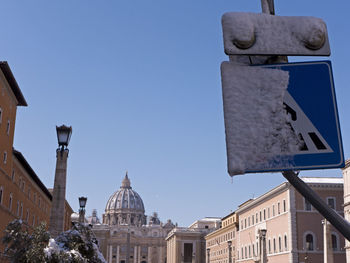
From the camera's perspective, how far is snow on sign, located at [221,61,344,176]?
2469mm

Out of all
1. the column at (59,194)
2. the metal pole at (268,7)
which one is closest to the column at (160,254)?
the column at (59,194)

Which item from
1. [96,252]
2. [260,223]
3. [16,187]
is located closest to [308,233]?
[260,223]

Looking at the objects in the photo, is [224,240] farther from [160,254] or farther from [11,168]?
[160,254]

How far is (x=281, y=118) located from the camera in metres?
2.53

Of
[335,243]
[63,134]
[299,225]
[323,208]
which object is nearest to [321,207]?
[323,208]

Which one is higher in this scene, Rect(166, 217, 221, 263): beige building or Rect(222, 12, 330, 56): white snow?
Rect(166, 217, 221, 263): beige building

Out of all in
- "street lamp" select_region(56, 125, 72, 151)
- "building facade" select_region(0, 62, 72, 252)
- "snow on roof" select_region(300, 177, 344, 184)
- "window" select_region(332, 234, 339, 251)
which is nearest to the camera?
"street lamp" select_region(56, 125, 72, 151)

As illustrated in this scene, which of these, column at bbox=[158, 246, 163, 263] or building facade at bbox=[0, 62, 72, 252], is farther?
column at bbox=[158, 246, 163, 263]

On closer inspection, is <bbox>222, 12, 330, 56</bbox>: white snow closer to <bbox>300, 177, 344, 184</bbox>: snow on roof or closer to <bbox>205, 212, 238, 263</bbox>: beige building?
<bbox>300, 177, 344, 184</bbox>: snow on roof

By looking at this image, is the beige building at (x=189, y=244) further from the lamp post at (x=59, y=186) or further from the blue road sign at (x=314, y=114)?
the blue road sign at (x=314, y=114)

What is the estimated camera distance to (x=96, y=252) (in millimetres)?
14352

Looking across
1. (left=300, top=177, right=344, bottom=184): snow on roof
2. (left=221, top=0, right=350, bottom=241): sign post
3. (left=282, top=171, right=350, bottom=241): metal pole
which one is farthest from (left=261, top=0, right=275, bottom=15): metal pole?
(left=300, top=177, right=344, bottom=184): snow on roof

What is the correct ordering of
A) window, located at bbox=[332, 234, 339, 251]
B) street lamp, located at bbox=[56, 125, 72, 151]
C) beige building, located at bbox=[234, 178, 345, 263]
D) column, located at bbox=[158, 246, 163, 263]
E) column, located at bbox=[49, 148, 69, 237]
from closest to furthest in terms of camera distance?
street lamp, located at bbox=[56, 125, 72, 151]
column, located at bbox=[49, 148, 69, 237]
window, located at bbox=[332, 234, 339, 251]
beige building, located at bbox=[234, 178, 345, 263]
column, located at bbox=[158, 246, 163, 263]

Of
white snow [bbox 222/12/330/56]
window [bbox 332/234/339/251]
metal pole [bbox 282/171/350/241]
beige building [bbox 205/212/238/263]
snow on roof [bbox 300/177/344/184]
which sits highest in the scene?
snow on roof [bbox 300/177/344/184]
